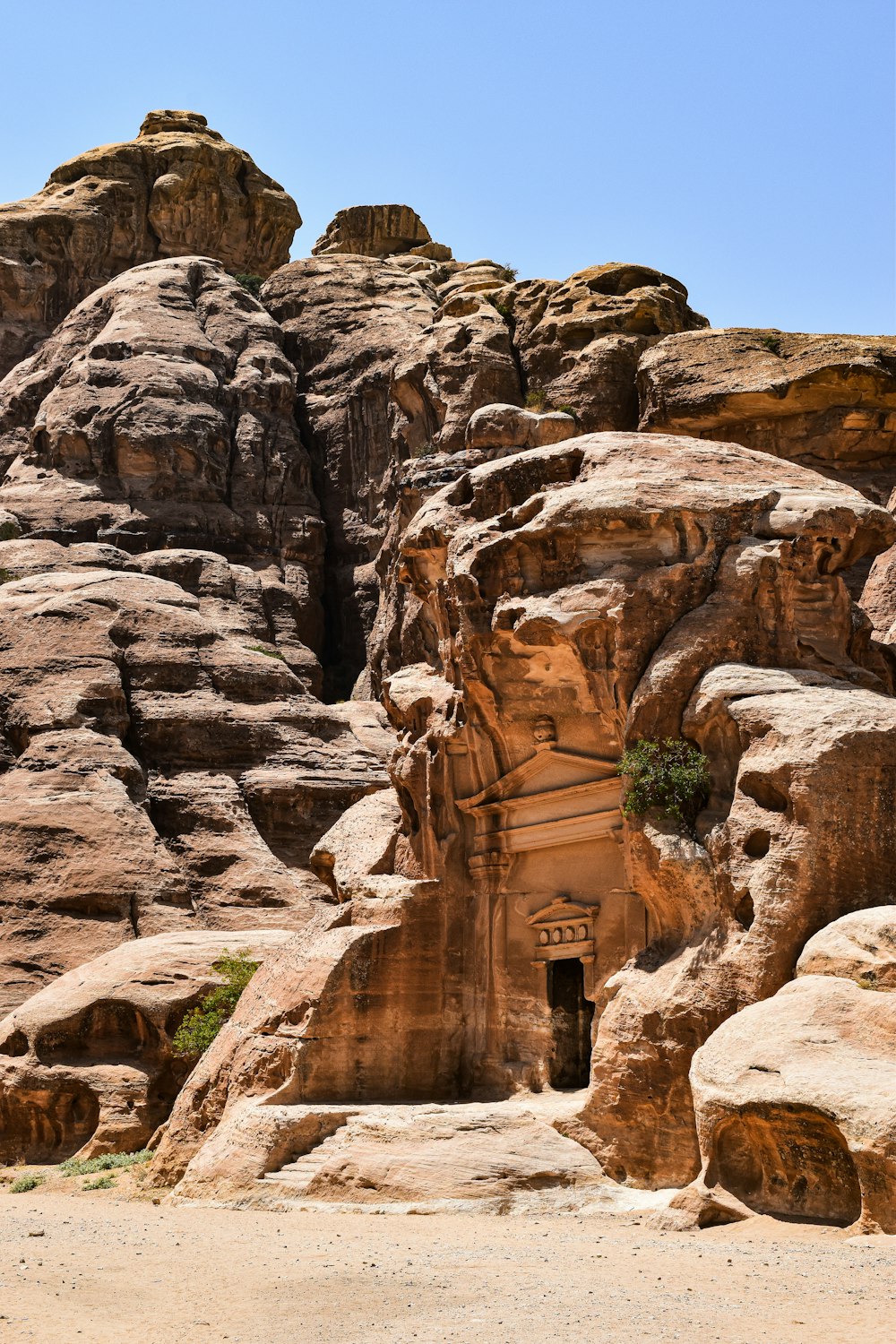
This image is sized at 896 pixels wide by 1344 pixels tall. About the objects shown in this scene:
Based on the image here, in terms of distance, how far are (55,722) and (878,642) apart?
20789 mm

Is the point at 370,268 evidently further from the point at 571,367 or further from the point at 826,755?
the point at 826,755

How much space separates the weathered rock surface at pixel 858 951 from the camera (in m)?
15.4

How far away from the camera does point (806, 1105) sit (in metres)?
14.0

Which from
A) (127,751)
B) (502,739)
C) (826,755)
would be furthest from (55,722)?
(826,755)

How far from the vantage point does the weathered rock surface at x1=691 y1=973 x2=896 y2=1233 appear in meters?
13.4

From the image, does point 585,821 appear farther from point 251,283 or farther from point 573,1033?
point 251,283

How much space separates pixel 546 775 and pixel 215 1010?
296 inches

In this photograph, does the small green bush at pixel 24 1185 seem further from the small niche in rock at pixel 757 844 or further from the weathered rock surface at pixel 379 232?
the weathered rock surface at pixel 379 232

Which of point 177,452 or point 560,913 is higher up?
point 177,452

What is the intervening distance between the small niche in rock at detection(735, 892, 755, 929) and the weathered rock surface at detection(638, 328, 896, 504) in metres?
20.0

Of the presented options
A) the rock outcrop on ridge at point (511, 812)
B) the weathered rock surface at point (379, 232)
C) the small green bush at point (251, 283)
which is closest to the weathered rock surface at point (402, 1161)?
the rock outcrop on ridge at point (511, 812)

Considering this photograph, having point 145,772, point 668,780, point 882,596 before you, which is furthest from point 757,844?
point 145,772

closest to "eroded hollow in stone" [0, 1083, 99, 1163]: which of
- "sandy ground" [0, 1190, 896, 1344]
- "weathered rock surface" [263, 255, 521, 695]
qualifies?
"sandy ground" [0, 1190, 896, 1344]

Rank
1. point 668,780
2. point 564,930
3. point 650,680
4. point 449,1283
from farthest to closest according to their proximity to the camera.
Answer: point 564,930 < point 650,680 < point 668,780 < point 449,1283
